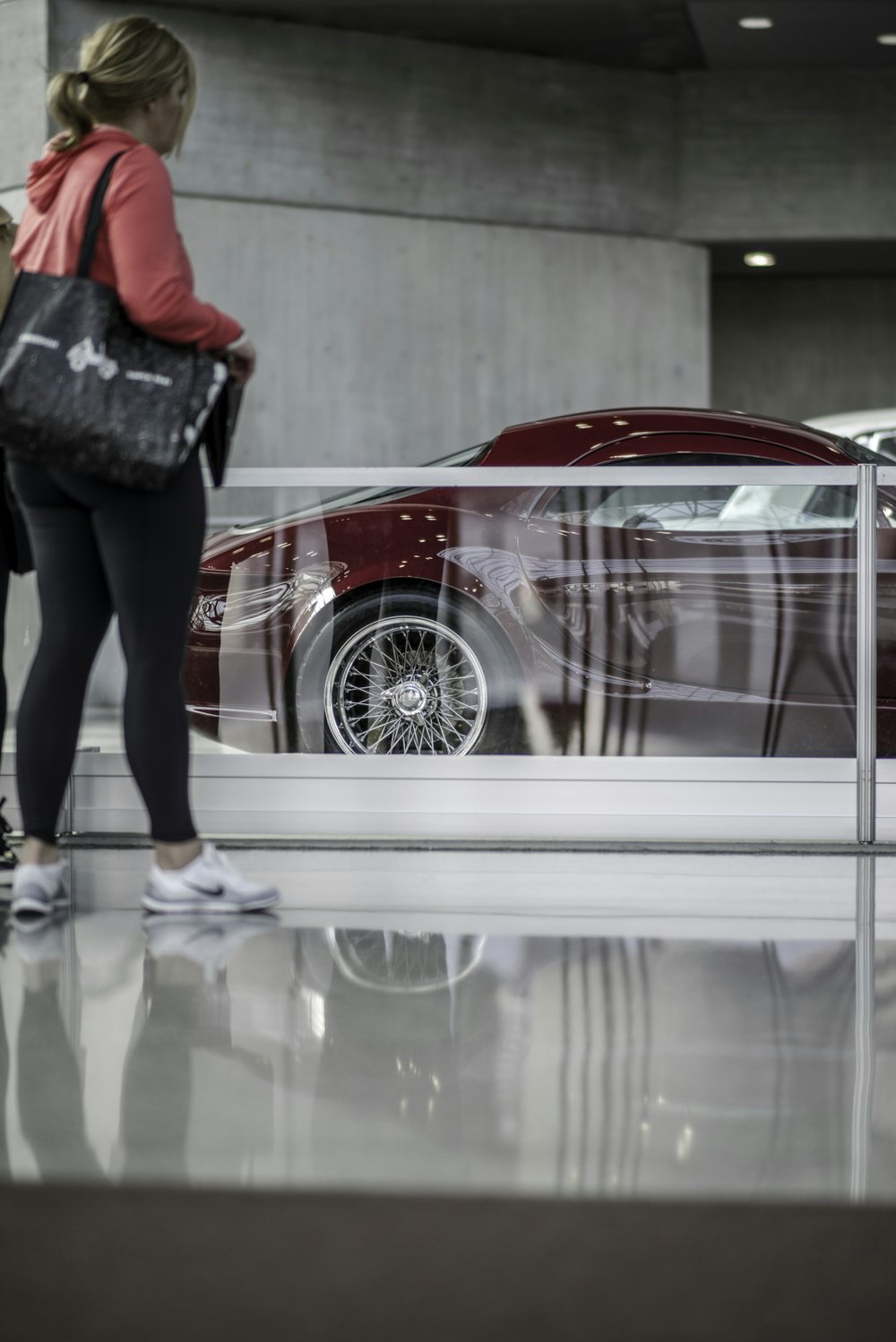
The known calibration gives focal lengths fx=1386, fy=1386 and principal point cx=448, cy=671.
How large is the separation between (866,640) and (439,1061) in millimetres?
2161

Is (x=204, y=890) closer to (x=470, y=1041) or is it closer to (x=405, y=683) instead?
(x=470, y=1041)

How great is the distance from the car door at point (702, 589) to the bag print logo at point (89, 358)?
1541 mm

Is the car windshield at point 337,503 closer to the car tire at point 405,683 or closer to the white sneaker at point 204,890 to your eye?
the car tire at point 405,683

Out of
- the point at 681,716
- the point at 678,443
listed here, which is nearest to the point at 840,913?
the point at 681,716

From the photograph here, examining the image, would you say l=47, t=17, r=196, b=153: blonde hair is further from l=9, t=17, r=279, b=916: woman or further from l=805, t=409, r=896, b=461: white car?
l=805, t=409, r=896, b=461: white car

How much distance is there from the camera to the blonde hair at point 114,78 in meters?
2.28

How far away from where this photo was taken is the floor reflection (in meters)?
1.38

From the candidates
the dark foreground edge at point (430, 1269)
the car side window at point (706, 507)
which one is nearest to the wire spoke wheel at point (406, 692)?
the car side window at point (706, 507)

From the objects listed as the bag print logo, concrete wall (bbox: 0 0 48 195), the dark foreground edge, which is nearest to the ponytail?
the bag print logo

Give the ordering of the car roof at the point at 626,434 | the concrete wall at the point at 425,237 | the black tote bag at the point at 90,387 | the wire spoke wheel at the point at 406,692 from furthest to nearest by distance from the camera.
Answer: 1. the concrete wall at the point at 425,237
2. the car roof at the point at 626,434
3. the wire spoke wheel at the point at 406,692
4. the black tote bag at the point at 90,387

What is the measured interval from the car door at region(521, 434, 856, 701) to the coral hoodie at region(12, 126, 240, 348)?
4.72ft

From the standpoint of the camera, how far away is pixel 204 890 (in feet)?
8.14

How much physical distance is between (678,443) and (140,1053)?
9.45ft

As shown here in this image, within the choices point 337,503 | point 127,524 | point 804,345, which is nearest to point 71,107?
point 127,524
